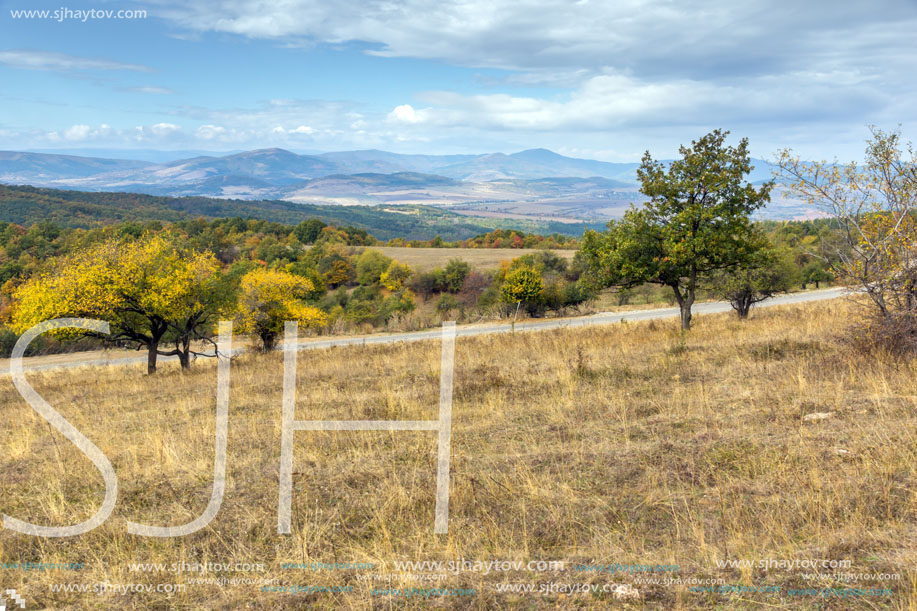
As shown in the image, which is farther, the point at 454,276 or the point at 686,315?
the point at 454,276

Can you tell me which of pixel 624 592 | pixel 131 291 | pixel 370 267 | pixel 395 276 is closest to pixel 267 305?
pixel 131 291

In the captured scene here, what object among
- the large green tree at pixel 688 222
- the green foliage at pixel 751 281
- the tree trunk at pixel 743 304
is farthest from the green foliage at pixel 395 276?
the large green tree at pixel 688 222

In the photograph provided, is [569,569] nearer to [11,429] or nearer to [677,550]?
[677,550]

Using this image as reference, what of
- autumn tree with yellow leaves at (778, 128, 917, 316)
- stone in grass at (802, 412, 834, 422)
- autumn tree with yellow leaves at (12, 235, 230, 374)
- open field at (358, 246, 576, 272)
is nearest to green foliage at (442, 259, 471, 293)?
open field at (358, 246, 576, 272)

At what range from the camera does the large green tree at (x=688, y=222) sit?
54.4 ft

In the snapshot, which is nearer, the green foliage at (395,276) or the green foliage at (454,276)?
the green foliage at (454,276)

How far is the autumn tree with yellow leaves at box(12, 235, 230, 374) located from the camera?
18.9 meters

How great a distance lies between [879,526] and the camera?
4020mm

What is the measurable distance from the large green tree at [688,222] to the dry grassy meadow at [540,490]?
7.93 meters

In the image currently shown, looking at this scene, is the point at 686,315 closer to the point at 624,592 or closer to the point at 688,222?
the point at 688,222

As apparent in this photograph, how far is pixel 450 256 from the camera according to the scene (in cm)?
8812

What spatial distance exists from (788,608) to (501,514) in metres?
2.23

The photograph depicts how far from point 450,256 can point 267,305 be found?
6141 cm

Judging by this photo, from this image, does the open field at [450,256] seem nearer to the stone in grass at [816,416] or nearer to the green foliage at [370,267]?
the green foliage at [370,267]
